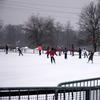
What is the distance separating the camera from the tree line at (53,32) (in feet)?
223

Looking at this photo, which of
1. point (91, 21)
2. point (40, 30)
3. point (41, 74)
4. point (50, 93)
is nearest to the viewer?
point (50, 93)

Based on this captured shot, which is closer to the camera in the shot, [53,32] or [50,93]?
[50,93]

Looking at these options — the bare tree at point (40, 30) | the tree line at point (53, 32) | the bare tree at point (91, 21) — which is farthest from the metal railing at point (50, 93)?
the bare tree at point (40, 30)

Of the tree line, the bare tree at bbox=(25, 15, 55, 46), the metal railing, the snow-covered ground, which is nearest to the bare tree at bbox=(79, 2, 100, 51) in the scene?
the tree line

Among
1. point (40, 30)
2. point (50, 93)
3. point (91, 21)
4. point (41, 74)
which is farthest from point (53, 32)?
point (50, 93)

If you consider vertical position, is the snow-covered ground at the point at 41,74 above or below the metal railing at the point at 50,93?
below

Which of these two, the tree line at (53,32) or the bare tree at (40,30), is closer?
the tree line at (53,32)

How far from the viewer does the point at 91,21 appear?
68188mm

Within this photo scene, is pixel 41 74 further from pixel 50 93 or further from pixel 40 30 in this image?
pixel 40 30

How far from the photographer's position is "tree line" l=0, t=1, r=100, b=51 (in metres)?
67.9

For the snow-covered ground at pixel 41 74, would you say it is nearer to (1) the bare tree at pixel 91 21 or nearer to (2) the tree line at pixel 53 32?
(2) the tree line at pixel 53 32

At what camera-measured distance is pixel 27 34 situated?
93.3 m

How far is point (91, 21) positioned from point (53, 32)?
90.5ft

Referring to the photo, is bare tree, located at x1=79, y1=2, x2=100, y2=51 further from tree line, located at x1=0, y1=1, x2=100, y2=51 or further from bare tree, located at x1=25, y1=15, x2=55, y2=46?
bare tree, located at x1=25, y1=15, x2=55, y2=46
